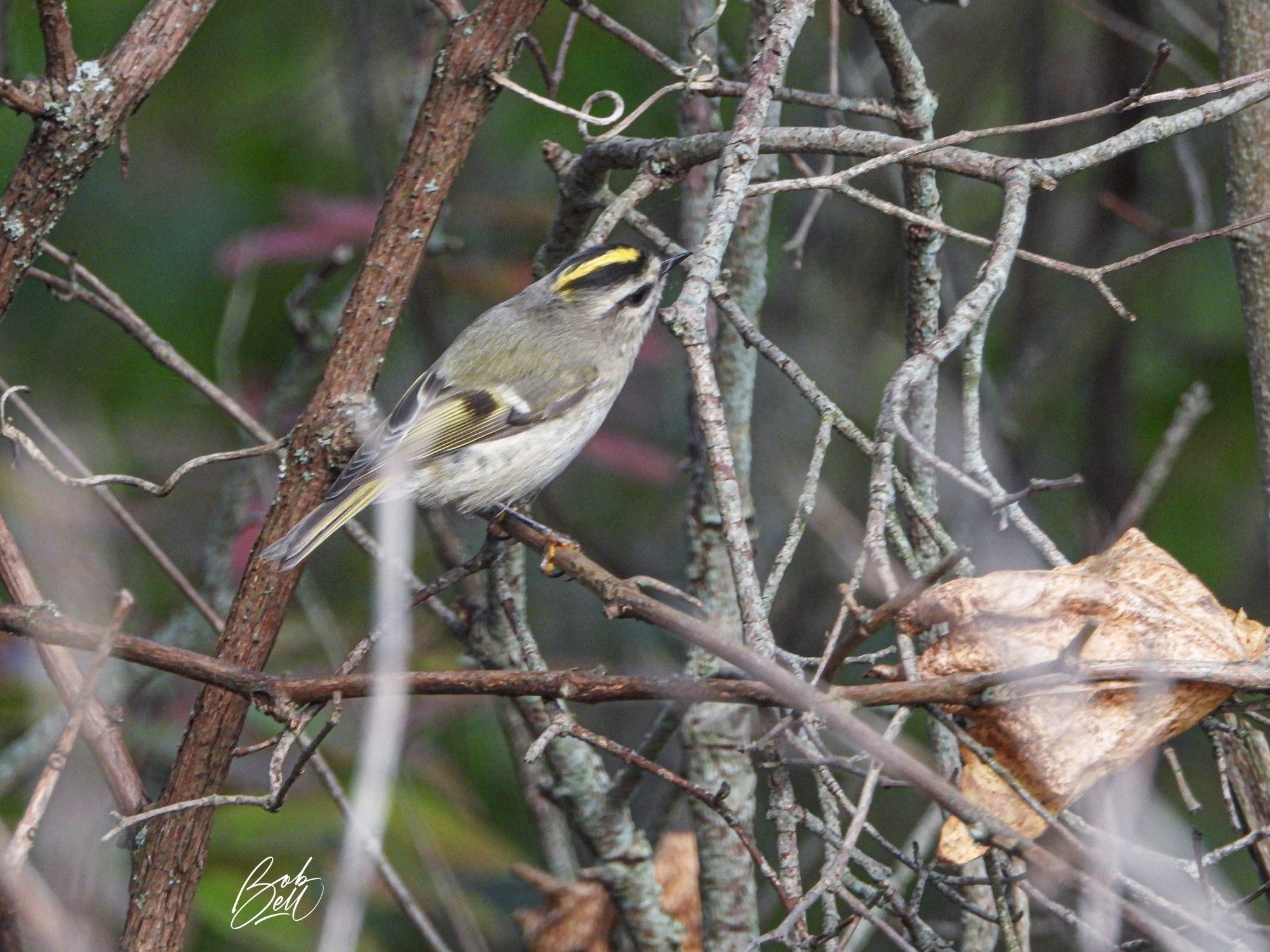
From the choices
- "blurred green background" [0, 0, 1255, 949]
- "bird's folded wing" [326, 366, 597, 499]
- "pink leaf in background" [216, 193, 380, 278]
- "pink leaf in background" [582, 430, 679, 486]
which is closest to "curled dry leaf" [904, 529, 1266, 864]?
"bird's folded wing" [326, 366, 597, 499]

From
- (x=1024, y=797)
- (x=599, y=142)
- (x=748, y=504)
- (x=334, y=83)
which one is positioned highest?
(x=334, y=83)

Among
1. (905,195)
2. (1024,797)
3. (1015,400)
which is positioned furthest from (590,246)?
(1015,400)

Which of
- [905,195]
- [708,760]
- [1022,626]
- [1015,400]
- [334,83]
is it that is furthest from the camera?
[334,83]

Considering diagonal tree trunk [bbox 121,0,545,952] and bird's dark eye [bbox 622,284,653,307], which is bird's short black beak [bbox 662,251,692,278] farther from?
diagonal tree trunk [bbox 121,0,545,952]

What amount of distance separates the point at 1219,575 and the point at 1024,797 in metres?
3.02

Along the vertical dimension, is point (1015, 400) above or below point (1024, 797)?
above

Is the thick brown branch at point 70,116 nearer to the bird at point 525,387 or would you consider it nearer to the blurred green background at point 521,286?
the bird at point 525,387

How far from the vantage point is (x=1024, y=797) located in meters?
1.31

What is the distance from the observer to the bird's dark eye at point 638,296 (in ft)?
10.2

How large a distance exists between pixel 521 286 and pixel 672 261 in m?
1.15

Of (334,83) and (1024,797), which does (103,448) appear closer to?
(334,83)

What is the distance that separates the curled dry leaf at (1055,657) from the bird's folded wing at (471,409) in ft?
5.00

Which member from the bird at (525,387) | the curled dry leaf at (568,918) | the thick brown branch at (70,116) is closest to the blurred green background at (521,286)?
the bird at (525,387)

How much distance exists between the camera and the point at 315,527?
2043mm
